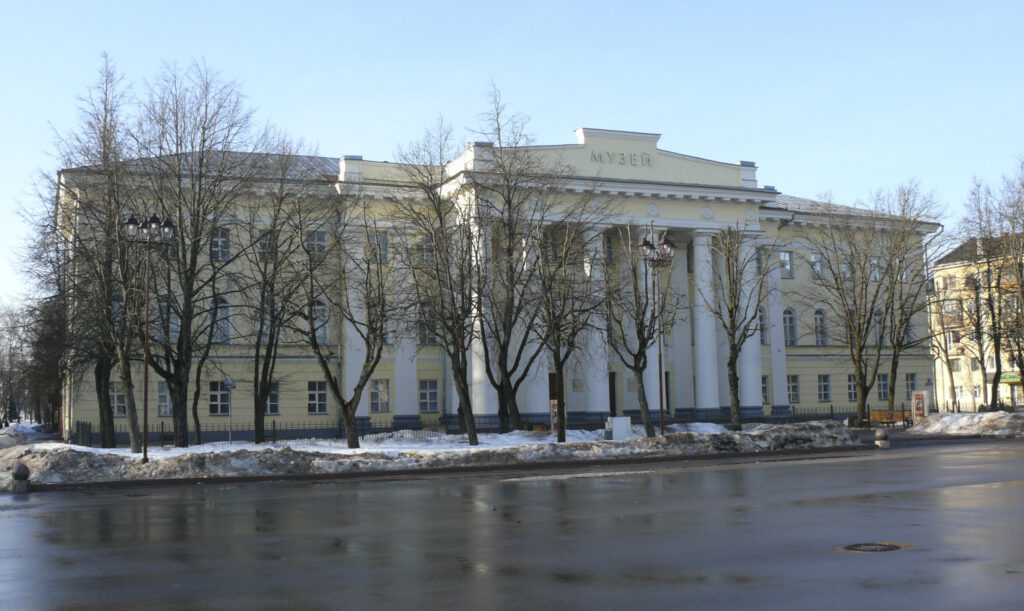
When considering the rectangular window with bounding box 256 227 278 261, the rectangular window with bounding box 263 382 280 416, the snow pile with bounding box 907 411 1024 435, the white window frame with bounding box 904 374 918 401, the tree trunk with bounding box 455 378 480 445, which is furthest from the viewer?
the white window frame with bounding box 904 374 918 401

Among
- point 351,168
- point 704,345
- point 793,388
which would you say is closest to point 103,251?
point 351,168

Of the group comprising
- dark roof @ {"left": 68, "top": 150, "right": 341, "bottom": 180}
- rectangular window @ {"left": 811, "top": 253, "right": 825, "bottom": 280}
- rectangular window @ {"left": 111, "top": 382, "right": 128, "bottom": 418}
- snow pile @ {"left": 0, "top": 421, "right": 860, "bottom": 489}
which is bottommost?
snow pile @ {"left": 0, "top": 421, "right": 860, "bottom": 489}

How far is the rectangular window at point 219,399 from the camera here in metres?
46.1

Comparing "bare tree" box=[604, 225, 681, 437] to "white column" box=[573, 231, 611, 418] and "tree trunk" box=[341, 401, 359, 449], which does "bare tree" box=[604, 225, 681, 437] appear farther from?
"tree trunk" box=[341, 401, 359, 449]

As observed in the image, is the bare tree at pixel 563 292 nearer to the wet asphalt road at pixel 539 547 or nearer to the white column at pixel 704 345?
the wet asphalt road at pixel 539 547

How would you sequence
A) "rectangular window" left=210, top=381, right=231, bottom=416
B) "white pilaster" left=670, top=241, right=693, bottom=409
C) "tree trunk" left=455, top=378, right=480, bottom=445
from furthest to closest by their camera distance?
"white pilaster" left=670, top=241, right=693, bottom=409 → "rectangular window" left=210, top=381, right=231, bottom=416 → "tree trunk" left=455, top=378, right=480, bottom=445

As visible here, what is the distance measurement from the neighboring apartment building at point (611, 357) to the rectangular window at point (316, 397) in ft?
0.18

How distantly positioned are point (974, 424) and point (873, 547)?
35.6 m

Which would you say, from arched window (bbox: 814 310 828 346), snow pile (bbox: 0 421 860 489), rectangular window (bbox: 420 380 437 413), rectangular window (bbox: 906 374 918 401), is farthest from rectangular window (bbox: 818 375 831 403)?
rectangular window (bbox: 420 380 437 413)

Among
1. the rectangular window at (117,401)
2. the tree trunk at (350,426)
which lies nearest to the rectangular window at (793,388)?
the tree trunk at (350,426)

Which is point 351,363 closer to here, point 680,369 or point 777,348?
point 680,369

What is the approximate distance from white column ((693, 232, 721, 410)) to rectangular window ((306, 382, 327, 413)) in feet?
63.1

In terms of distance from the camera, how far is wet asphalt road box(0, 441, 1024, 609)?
27.3 ft

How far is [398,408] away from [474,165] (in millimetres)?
13298
